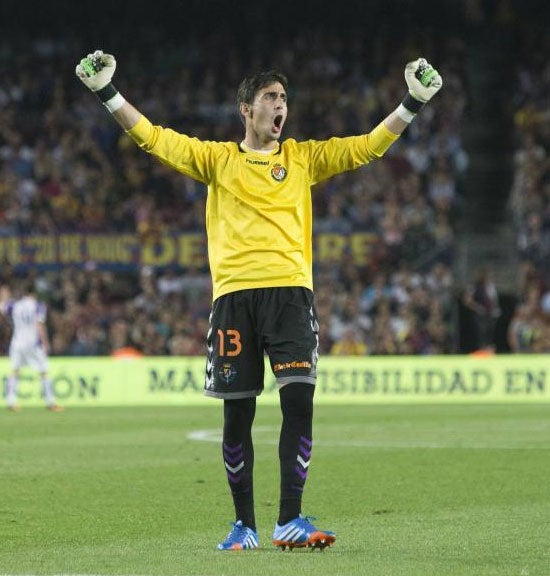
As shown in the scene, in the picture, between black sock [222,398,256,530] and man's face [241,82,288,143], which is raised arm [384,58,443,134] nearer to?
man's face [241,82,288,143]

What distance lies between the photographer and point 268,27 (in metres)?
35.1

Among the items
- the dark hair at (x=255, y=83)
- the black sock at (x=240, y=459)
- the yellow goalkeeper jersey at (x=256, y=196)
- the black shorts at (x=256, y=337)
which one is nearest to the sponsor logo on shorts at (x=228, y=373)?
the black shorts at (x=256, y=337)

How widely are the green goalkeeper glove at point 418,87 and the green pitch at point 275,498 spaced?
7.16 feet

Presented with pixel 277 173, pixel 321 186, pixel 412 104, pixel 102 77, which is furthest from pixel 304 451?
pixel 321 186

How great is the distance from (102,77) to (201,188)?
24.0 meters

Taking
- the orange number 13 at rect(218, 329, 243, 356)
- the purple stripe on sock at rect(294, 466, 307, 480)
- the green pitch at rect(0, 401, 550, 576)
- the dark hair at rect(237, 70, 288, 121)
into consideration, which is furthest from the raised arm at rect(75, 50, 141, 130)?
the green pitch at rect(0, 401, 550, 576)

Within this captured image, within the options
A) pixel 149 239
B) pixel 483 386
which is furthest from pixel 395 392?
pixel 149 239

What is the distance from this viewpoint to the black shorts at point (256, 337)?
753 cm

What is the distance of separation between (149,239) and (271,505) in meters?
20.2

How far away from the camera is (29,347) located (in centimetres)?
2247

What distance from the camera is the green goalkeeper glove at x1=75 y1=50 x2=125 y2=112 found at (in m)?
7.46

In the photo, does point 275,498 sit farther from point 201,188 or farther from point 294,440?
point 201,188

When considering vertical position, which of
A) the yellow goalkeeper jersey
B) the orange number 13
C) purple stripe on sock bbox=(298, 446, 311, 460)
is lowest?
purple stripe on sock bbox=(298, 446, 311, 460)

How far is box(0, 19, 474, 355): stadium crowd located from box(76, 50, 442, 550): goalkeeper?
61.0 feet
